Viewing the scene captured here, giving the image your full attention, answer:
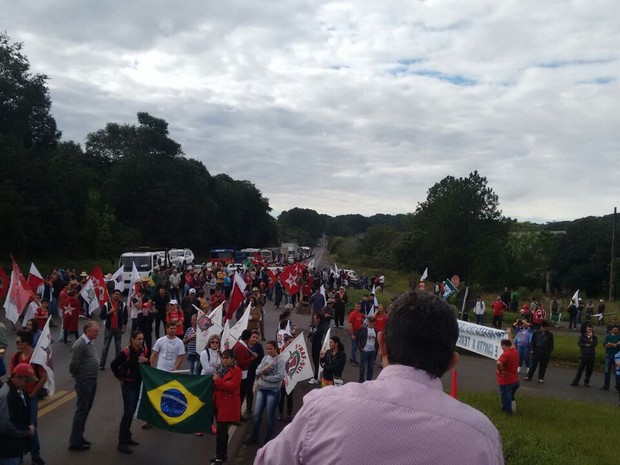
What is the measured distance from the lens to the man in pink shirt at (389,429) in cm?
164

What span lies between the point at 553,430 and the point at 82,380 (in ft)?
24.8

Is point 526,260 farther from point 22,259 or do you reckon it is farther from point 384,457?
point 384,457

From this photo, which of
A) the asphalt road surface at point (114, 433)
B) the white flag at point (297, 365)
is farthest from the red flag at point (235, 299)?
the white flag at point (297, 365)

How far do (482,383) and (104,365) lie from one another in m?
9.54

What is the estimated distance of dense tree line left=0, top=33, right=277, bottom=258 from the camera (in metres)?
39.0

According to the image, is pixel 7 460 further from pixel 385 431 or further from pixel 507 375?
pixel 507 375

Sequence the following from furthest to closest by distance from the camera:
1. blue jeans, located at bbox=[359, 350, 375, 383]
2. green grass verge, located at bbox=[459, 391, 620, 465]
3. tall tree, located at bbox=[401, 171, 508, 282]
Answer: tall tree, located at bbox=[401, 171, 508, 282], blue jeans, located at bbox=[359, 350, 375, 383], green grass verge, located at bbox=[459, 391, 620, 465]

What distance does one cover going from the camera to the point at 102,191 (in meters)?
66.4

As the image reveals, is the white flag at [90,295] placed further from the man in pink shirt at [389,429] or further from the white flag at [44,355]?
the man in pink shirt at [389,429]

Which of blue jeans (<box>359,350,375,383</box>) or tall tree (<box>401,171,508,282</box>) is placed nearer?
blue jeans (<box>359,350,375,383</box>)

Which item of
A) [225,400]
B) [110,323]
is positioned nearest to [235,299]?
[110,323]

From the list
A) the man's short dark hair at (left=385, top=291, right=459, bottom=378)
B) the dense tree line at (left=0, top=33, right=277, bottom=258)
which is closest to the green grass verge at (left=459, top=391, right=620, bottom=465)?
the man's short dark hair at (left=385, top=291, right=459, bottom=378)

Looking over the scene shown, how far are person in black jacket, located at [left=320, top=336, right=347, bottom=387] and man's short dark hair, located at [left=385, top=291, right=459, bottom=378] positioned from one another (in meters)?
8.76

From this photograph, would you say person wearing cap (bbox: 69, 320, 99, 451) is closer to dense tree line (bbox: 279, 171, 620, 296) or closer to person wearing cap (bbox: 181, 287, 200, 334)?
person wearing cap (bbox: 181, 287, 200, 334)
